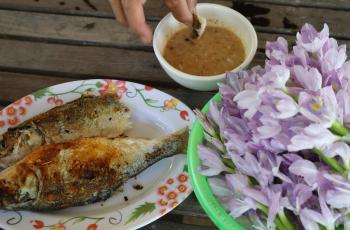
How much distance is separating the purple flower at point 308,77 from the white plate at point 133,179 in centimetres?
48

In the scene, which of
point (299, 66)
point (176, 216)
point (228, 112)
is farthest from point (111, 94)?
point (299, 66)

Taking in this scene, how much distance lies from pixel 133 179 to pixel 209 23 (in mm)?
513

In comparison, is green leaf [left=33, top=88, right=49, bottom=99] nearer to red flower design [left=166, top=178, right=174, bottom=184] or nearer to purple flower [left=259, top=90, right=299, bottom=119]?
red flower design [left=166, top=178, right=174, bottom=184]

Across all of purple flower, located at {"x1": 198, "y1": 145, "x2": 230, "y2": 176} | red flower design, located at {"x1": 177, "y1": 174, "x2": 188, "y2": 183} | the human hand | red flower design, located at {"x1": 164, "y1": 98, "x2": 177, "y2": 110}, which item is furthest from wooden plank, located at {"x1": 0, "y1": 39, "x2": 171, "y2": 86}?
purple flower, located at {"x1": 198, "y1": 145, "x2": 230, "y2": 176}

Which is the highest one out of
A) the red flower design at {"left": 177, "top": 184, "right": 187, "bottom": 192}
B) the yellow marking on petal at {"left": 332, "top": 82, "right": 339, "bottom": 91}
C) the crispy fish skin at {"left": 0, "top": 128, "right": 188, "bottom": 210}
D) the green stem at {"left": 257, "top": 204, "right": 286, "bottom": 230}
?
the yellow marking on petal at {"left": 332, "top": 82, "right": 339, "bottom": 91}

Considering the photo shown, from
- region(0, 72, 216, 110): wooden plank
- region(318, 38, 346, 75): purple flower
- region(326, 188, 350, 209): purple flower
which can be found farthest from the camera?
region(0, 72, 216, 110): wooden plank

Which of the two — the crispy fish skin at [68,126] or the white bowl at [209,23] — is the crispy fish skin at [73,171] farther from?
the white bowl at [209,23]

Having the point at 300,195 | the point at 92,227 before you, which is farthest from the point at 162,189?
the point at 300,195

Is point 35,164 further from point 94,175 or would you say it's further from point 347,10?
point 347,10

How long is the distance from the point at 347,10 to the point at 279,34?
0.25 meters

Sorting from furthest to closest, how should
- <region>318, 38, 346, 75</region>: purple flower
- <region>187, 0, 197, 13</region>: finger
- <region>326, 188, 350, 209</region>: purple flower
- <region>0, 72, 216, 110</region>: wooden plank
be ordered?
<region>0, 72, 216, 110</region>: wooden plank, <region>187, 0, 197, 13</region>: finger, <region>318, 38, 346, 75</region>: purple flower, <region>326, 188, 350, 209</region>: purple flower

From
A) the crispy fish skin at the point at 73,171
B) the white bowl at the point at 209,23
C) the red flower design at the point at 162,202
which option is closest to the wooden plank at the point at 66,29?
the white bowl at the point at 209,23

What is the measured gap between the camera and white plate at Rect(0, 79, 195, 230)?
1051 mm

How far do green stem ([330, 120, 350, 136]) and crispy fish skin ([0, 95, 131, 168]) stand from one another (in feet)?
2.19
